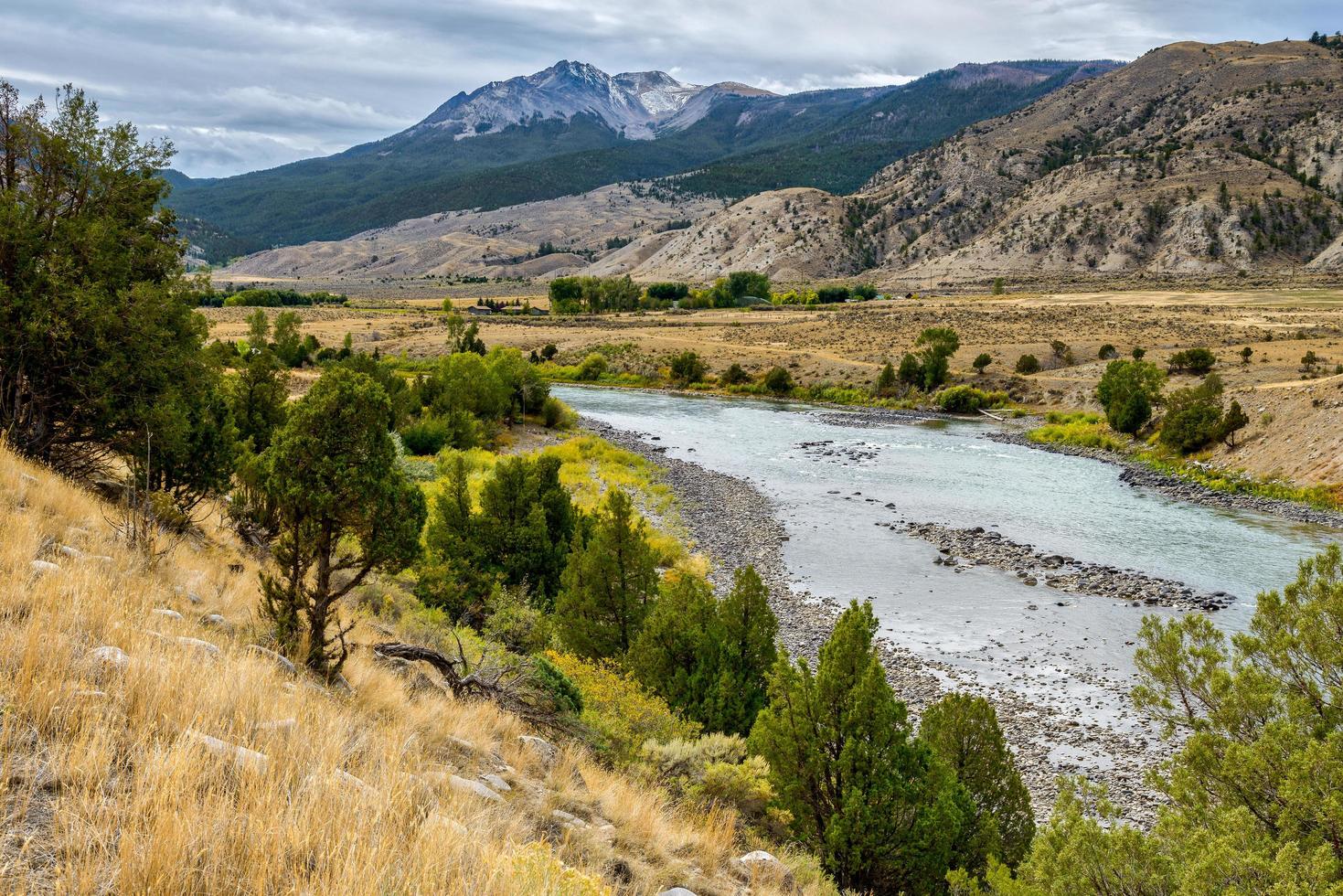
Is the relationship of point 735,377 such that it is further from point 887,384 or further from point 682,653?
point 682,653

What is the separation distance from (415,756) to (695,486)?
33286 millimetres

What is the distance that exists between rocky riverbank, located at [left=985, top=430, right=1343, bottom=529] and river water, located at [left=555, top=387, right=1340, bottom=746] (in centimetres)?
79

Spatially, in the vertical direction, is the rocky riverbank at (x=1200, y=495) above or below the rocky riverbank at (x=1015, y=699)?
above

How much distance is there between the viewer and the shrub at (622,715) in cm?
1081

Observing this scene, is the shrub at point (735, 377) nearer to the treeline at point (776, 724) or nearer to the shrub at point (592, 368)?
the shrub at point (592, 368)

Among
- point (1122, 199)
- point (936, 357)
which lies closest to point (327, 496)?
point (936, 357)

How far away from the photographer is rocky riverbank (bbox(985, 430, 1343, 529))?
107ft

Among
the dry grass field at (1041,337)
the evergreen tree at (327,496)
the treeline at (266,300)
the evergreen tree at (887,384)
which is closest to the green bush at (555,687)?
the evergreen tree at (327,496)

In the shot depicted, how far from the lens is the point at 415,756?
6.11 meters

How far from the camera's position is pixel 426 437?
142 feet

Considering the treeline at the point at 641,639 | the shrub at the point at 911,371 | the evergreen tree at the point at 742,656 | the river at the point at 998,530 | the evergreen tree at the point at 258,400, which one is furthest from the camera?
the shrub at the point at 911,371

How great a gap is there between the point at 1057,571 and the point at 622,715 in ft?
Result: 64.6

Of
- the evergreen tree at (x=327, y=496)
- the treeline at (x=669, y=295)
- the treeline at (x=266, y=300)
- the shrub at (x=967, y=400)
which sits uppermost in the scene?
the treeline at (x=669, y=295)

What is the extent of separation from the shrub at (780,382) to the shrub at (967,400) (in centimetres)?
1332
